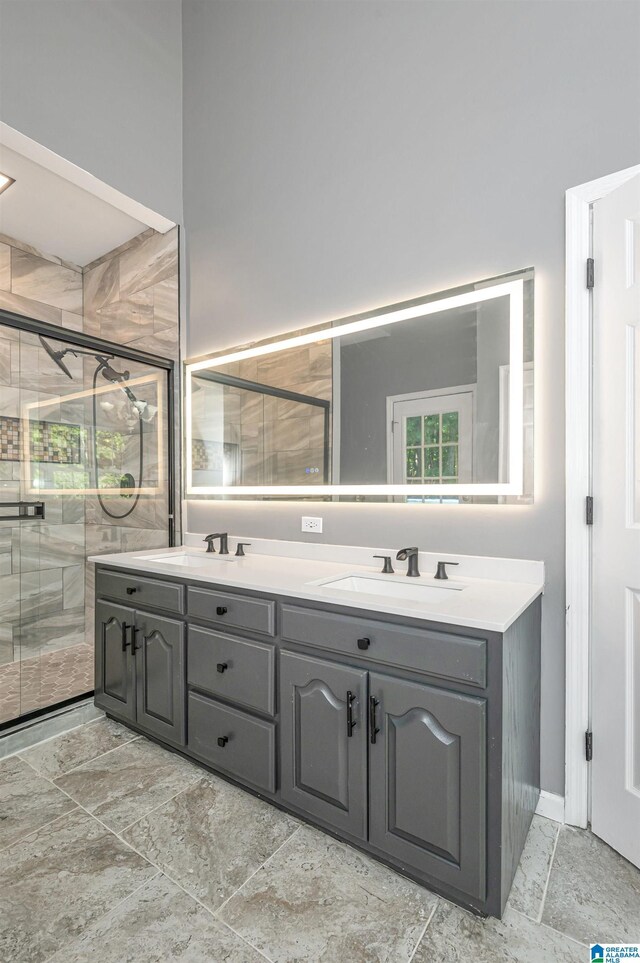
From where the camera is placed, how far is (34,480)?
2551 mm

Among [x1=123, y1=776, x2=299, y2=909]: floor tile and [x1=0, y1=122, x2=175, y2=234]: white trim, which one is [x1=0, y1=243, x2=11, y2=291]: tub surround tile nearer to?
[x1=0, y1=122, x2=175, y2=234]: white trim

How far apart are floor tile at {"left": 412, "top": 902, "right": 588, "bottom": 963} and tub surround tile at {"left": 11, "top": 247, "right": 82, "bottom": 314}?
12.8ft

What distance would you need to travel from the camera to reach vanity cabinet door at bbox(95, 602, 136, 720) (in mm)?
2301

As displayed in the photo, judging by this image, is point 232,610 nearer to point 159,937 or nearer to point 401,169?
point 159,937

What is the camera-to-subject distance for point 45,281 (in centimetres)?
341

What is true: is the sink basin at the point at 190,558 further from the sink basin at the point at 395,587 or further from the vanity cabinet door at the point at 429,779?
the vanity cabinet door at the point at 429,779

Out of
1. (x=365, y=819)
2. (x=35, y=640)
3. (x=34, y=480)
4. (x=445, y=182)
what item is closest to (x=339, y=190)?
(x=445, y=182)

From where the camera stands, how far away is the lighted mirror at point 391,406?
1.81m

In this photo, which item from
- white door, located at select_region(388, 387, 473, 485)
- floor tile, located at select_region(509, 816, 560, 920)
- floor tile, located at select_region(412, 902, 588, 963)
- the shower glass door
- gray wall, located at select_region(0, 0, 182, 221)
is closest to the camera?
floor tile, located at select_region(412, 902, 588, 963)

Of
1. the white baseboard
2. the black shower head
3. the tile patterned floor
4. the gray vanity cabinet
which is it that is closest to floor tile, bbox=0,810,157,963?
the tile patterned floor

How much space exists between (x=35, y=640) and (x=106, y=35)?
3.24 meters

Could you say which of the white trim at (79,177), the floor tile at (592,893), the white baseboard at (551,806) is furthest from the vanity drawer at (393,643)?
the white trim at (79,177)

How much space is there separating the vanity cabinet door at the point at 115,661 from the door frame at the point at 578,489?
184 centimetres

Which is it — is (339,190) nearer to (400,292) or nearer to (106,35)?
(400,292)
